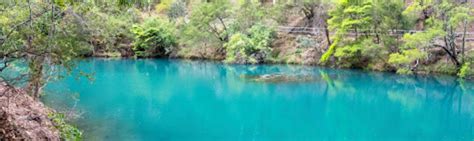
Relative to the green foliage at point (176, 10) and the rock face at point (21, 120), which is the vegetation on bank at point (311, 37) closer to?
the green foliage at point (176, 10)

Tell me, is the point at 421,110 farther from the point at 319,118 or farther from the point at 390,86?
the point at 390,86

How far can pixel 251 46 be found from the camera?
115ft

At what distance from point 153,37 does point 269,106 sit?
80.4ft

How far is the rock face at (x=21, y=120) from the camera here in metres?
7.19

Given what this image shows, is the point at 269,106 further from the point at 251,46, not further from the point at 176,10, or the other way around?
the point at 176,10

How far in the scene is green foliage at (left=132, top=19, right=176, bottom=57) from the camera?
135 ft

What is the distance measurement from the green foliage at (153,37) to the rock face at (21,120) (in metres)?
31.2

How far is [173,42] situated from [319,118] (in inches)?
1067

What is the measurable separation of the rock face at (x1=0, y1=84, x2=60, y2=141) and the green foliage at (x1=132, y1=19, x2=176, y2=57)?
31.2 metres

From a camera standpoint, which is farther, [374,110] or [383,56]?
[383,56]

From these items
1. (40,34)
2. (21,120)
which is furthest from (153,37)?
(21,120)

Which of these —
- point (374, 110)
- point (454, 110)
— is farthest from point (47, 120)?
point (454, 110)

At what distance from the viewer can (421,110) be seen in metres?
18.2

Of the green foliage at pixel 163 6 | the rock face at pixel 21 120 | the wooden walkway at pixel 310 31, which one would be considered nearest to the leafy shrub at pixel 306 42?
the wooden walkway at pixel 310 31
